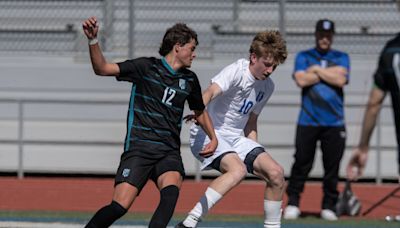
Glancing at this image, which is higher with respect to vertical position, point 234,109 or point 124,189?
point 234,109

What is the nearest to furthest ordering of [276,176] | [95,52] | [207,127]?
[95,52], [207,127], [276,176]

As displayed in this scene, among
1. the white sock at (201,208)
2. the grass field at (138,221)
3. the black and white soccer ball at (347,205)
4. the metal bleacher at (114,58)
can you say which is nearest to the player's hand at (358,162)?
the white sock at (201,208)

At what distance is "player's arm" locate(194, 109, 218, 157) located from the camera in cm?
778

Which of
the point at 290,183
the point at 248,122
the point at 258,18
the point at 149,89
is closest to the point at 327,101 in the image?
the point at 290,183

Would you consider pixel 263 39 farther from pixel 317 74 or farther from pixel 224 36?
pixel 224 36

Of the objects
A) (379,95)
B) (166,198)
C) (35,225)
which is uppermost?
(379,95)

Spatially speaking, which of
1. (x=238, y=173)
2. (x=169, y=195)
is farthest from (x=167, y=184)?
(x=238, y=173)

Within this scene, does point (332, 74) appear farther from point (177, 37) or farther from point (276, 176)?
point (177, 37)

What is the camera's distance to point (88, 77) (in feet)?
48.5

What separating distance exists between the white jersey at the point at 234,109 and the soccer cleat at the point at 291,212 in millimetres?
2311

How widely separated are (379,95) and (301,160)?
4643mm

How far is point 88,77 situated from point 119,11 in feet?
4.69

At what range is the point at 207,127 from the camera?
25.6ft

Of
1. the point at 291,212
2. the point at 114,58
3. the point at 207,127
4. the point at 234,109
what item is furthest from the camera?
the point at 114,58
